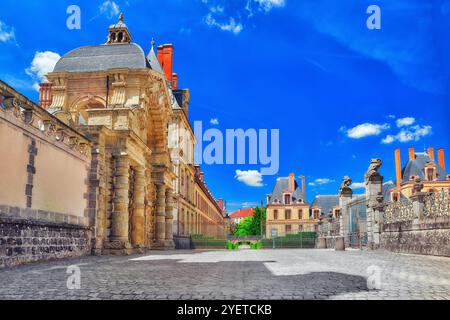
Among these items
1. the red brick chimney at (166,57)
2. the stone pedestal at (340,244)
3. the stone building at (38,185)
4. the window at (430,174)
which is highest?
the red brick chimney at (166,57)

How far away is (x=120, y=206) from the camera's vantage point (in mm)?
15297

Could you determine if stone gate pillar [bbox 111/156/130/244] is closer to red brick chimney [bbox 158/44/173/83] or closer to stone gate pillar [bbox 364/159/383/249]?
stone gate pillar [bbox 364/159/383/249]

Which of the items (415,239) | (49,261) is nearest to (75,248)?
(49,261)

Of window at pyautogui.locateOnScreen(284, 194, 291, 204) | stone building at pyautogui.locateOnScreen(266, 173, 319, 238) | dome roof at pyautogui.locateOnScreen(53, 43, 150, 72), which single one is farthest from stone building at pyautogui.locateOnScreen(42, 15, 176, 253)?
window at pyautogui.locateOnScreen(284, 194, 291, 204)

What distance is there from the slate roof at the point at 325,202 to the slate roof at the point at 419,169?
12725mm

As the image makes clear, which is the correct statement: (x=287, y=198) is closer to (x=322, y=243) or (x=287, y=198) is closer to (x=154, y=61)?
(x=322, y=243)

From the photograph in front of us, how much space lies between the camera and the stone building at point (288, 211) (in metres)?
63.2

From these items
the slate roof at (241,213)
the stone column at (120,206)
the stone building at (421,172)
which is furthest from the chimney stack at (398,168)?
the slate roof at (241,213)

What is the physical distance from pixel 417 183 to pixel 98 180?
11.2 metres

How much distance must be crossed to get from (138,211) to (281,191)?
48.5 m

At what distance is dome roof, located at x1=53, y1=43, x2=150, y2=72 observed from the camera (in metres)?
20.8

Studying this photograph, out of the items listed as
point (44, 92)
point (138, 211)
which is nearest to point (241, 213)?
point (44, 92)

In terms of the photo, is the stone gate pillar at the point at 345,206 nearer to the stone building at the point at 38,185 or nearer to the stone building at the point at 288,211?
the stone building at the point at 38,185
